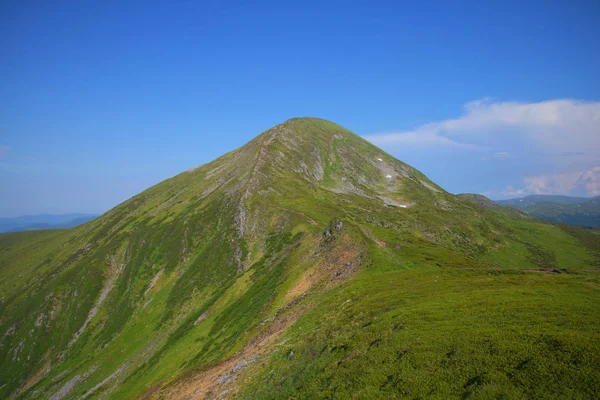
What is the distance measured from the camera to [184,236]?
127m

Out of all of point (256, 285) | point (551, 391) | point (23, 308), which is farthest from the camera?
point (23, 308)

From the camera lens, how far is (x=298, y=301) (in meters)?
53.6

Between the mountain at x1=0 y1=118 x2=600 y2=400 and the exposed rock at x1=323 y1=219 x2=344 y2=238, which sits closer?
the mountain at x1=0 y1=118 x2=600 y2=400

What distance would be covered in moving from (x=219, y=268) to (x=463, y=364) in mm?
89705

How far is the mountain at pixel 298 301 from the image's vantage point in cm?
2284

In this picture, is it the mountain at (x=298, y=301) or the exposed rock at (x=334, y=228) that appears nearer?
the mountain at (x=298, y=301)

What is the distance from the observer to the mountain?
22.8m

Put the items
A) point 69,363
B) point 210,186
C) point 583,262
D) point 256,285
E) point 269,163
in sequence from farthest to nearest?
point 210,186, point 269,163, point 583,262, point 69,363, point 256,285

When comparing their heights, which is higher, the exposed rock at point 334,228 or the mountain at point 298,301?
the exposed rock at point 334,228

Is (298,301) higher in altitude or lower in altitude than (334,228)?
lower

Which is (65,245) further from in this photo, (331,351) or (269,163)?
(331,351)

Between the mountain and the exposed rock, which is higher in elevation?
the exposed rock

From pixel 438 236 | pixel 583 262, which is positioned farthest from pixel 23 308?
pixel 583 262

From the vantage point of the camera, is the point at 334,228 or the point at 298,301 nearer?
the point at 298,301
